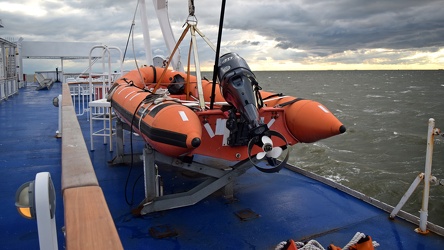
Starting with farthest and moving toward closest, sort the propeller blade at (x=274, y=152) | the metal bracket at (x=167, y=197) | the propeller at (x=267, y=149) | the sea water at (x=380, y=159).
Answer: the sea water at (x=380, y=159), the metal bracket at (x=167, y=197), the propeller blade at (x=274, y=152), the propeller at (x=267, y=149)

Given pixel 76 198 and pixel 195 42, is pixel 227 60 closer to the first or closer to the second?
pixel 195 42

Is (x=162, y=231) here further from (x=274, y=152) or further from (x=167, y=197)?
(x=274, y=152)

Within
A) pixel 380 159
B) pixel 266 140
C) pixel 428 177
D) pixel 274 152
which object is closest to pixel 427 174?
pixel 428 177

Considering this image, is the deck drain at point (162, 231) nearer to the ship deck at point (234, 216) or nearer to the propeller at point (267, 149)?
the ship deck at point (234, 216)

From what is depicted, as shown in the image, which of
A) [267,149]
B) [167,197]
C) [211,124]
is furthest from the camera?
[167,197]

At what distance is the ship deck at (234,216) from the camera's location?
9.64 ft

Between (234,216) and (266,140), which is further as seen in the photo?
(234,216)

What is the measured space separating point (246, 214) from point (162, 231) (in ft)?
2.72

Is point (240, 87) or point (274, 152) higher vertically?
point (240, 87)

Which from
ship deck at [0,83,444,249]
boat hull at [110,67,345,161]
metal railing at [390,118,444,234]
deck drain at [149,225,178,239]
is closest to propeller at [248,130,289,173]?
boat hull at [110,67,345,161]

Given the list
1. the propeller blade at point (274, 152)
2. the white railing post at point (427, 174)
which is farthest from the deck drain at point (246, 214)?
the white railing post at point (427, 174)

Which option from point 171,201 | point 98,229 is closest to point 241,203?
point 171,201

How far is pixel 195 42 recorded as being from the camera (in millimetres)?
3934

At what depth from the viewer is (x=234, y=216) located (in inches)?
135
